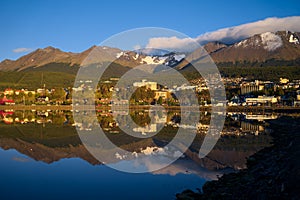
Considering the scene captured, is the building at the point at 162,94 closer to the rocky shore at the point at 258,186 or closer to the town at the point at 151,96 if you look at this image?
the town at the point at 151,96

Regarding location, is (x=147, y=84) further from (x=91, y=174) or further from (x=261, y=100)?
(x=91, y=174)

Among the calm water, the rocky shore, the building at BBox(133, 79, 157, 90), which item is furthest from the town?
the rocky shore

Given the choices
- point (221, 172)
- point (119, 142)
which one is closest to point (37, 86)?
point (119, 142)

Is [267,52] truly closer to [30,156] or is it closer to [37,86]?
[37,86]

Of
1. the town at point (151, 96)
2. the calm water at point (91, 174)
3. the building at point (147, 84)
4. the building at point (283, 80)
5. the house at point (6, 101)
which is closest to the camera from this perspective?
the calm water at point (91, 174)

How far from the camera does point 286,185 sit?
6824mm

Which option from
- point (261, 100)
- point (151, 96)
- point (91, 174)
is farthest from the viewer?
point (151, 96)

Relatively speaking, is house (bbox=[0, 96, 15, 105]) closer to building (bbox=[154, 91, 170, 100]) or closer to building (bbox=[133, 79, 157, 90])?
building (bbox=[133, 79, 157, 90])

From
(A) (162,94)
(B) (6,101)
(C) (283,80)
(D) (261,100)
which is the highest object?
(C) (283,80)

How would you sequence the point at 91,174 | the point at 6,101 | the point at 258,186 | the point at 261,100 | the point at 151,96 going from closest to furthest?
the point at 258,186 < the point at 91,174 < the point at 261,100 < the point at 151,96 < the point at 6,101

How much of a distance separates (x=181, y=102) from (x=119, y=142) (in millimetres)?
64073

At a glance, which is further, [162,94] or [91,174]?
[162,94]

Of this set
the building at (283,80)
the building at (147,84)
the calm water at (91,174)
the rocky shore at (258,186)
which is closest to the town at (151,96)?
the building at (147,84)

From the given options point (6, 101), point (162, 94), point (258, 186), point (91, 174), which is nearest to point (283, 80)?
point (162, 94)
